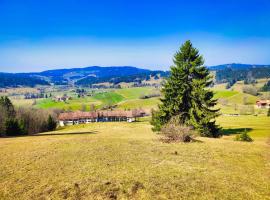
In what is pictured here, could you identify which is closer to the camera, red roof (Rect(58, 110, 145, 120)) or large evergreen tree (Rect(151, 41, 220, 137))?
large evergreen tree (Rect(151, 41, 220, 137))

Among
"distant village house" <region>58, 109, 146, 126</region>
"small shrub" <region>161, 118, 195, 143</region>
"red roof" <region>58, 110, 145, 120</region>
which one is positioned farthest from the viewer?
"red roof" <region>58, 110, 145, 120</region>

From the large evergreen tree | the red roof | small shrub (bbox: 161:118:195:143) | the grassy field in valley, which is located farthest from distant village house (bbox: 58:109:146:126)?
the grassy field in valley

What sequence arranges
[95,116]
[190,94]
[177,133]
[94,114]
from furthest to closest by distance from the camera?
1. [94,114]
2. [95,116]
3. [190,94]
4. [177,133]

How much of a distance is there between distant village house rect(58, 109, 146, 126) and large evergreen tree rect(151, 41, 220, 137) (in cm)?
10132

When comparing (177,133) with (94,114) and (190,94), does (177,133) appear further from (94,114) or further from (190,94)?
(94,114)

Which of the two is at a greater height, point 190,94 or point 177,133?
point 190,94

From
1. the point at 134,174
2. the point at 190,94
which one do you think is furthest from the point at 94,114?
the point at 134,174

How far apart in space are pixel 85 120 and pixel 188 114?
116 m

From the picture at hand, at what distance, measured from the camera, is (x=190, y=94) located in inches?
1718

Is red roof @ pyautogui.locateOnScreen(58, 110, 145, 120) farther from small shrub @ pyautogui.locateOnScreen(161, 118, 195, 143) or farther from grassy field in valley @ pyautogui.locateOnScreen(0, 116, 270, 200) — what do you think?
grassy field in valley @ pyautogui.locateOnScreen(0, 116, 270, 200)

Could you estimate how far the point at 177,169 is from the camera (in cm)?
1708

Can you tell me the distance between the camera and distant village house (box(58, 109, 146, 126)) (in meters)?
147

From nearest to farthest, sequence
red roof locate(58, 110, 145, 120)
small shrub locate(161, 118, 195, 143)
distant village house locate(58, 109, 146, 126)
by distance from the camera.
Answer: small shrub locate(161, 118, 195, 143), distant village house locate(58, 109, 146, 126), red roof locate(58, 110, 145, 120)

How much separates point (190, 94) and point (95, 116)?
4557 inches
